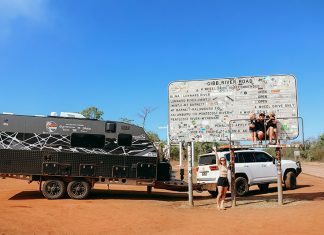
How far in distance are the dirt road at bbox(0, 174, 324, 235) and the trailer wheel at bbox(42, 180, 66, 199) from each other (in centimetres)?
35

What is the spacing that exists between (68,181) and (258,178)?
327 inches

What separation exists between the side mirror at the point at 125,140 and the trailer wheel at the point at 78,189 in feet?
6.68

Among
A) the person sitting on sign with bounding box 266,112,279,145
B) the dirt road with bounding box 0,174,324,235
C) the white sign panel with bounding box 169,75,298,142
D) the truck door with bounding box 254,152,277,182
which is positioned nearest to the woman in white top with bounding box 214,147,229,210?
Result: the dirt road with bounding box 0,174,324,235

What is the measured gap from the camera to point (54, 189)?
14422 millimetres

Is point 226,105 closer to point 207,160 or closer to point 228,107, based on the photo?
point 228,107

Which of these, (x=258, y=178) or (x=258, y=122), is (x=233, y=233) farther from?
(x=258, y=178)

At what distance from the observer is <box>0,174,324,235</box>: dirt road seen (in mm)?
9086

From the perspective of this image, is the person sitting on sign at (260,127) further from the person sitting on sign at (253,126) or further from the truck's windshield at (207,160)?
the truck's windshield at (207,160)

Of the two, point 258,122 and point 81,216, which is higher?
point 258,122

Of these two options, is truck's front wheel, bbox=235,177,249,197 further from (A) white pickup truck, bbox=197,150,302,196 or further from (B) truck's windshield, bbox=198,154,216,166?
(B) truck's windshield, bbox=198,154,216,166

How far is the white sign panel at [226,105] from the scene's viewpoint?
14.2 metres

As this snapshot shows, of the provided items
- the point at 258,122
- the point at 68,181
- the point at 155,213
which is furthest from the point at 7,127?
the point at 258,122

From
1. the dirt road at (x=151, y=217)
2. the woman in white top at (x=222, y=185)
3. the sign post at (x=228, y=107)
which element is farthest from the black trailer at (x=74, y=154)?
the woman in white top at (x=222, y=185)

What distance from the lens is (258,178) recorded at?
17031mm
